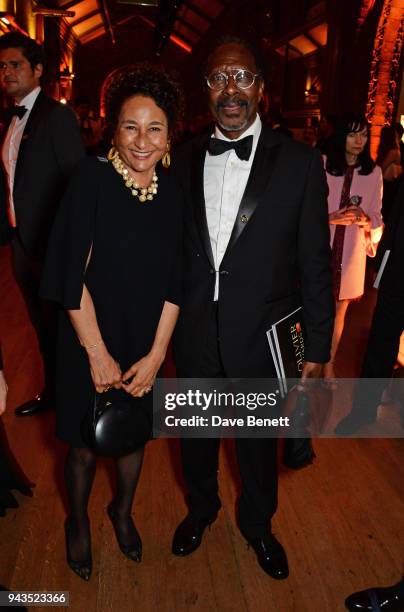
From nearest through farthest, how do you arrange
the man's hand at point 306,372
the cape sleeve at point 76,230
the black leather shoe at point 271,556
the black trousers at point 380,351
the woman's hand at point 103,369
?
the cape sleeve at point 76,230 < the woman's hand at point 103,369 < the man's hand at point 306,372 < the black leather shoe at point 271,556 < the black trousers at point 380,351

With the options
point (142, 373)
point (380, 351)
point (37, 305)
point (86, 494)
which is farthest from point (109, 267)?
point (380, 351)

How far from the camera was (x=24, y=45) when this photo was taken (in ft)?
9.29

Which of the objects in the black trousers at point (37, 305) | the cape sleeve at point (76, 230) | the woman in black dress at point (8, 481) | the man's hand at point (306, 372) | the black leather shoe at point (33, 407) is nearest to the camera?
the cape sleeve at point (76, 230)

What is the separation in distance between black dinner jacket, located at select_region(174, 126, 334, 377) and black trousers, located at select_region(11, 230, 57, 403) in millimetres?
1363

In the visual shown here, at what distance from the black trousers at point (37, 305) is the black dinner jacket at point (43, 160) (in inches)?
6.1

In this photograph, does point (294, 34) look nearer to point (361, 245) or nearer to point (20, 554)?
point (361, 245)

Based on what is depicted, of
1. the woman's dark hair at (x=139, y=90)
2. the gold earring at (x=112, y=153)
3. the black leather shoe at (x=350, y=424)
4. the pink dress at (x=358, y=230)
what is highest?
the woman's dark hair at (x=139, y=90)

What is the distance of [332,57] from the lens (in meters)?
9.85

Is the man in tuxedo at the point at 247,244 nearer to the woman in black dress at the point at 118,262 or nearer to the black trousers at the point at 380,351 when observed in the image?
the woman in black dress at the point at 118,262

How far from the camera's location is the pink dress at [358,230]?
10.3 ft

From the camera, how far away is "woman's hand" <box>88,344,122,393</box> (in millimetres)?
1745

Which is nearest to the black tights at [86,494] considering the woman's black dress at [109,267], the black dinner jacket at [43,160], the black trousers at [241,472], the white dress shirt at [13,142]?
the woman's black dress at [109,267]

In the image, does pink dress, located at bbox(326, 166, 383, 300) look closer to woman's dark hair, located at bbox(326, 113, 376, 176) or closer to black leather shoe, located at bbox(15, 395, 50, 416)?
woman's dark hair, located at bbox(326, 113, 376, 176)

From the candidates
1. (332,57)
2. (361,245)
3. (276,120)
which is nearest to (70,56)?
(332,57)
